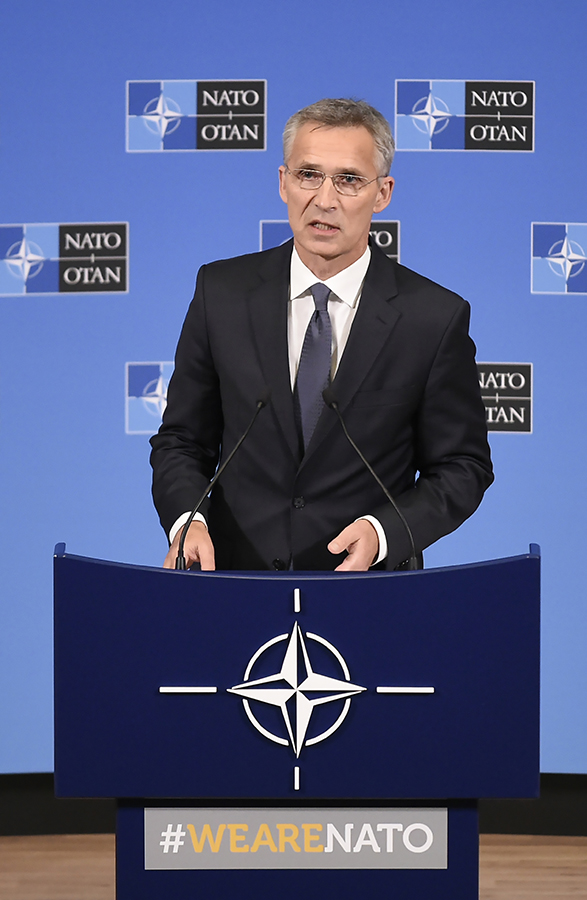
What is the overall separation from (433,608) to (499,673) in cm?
10

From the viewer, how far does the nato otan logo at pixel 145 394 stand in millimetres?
2828

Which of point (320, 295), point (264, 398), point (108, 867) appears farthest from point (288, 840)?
point (108, 867)

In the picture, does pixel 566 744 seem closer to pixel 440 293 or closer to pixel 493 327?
pixel 493 327

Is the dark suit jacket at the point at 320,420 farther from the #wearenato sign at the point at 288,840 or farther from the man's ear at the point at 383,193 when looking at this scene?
the #wearenato sign at the point at 288,840

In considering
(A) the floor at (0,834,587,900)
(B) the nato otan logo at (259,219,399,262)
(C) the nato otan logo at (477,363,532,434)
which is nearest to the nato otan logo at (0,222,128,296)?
(B) the nato otan logo at (259,219,399,262)

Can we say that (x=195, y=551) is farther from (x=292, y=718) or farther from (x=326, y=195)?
(x=326, y=195)

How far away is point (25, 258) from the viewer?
2.82 metres

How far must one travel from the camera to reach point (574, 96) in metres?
2.76

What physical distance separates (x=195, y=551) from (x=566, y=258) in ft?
6.31

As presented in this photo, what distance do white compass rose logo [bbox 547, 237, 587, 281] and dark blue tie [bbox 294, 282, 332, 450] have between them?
1.47m

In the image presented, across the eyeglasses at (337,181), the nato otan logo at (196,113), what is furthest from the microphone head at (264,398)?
the nato otan logo at (196,113)

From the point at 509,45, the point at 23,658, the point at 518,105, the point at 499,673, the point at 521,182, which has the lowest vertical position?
the point at 23,658

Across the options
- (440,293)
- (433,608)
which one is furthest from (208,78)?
(433,608)

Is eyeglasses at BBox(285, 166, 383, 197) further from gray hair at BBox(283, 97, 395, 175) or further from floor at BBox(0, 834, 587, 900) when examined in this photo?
floor at BBox(0, 834, 587, 900)
